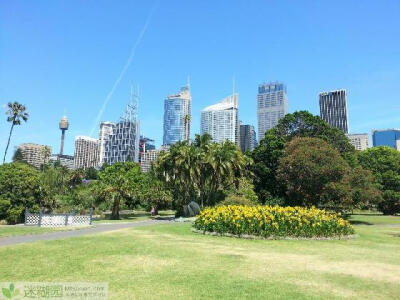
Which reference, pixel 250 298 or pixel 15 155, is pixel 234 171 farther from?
pixel 15 155

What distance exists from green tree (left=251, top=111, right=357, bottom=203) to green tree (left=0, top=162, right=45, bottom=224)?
1111 inches

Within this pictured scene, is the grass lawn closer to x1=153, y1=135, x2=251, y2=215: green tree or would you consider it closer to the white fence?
the white fence

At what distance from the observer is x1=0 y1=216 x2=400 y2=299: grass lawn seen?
7113mm

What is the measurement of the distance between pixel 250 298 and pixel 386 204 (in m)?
52.4

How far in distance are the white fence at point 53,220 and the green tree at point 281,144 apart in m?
25.0

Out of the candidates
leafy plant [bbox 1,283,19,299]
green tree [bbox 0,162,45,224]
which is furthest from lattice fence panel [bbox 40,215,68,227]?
leafy plant [bbox 1,283,19,299]

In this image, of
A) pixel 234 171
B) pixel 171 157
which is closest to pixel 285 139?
pixel 234 171

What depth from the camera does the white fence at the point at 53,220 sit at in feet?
86.5

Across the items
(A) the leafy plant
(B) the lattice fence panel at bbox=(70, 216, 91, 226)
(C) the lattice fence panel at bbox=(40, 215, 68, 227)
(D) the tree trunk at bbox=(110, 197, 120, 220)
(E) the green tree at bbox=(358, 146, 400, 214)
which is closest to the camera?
(A) the leafy plant

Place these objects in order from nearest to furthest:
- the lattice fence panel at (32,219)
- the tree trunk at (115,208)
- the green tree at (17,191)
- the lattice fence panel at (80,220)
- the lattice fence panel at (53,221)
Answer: the lattice fence panel at (53,221)
the lattice fence panel at (32,219)
the lattice fence panel at (80,220)
the green tree at (17,191)
the tree trunk at (115,208)

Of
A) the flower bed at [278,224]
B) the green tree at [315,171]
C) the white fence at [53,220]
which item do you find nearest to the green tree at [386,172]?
the green tree at [315,171]

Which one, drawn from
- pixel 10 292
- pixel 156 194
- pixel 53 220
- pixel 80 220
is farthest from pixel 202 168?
pixel 10 292

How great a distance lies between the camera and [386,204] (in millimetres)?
50406

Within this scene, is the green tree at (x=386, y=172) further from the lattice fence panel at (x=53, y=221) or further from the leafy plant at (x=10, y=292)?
the leafy plant at (x=10, y=292)
